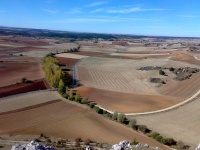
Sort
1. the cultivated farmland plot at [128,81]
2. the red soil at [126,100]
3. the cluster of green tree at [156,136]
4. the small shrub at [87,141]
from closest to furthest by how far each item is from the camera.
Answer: the small shrub at [87,141], the cluster of green tree at [156,136], the red soil at [126,100], the cultivated farmland plot at [128,81]

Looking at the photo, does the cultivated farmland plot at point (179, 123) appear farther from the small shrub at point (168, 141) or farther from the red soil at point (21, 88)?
the red soil at point (21, 88)

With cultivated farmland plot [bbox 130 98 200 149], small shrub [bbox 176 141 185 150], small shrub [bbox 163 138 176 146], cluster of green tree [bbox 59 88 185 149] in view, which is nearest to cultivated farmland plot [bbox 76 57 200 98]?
cultivated farmland plot [bbox 130 98 200 149]

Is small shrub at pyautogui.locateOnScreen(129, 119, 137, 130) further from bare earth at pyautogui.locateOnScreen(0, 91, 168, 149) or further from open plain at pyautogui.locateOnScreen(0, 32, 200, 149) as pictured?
open plain at pyautogui.locateOnScreen(0, 32, 200, 149)

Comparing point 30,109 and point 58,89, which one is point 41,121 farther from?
point 58,89

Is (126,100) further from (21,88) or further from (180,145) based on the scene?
(21,88)

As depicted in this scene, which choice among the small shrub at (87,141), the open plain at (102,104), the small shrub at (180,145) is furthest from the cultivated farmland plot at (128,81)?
the small shrub at (87,141)

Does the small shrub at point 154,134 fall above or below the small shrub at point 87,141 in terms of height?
below
